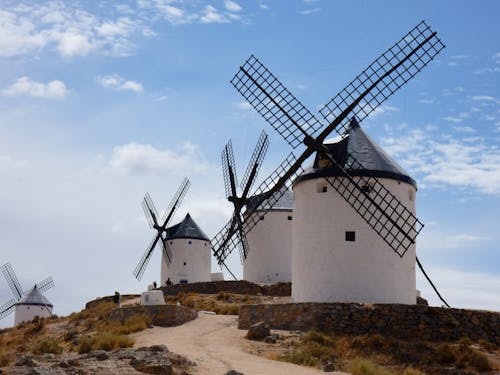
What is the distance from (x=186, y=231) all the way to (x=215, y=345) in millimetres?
20414

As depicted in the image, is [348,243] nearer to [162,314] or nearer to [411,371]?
[411,371]

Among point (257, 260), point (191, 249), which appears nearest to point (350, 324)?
point (257, 260)

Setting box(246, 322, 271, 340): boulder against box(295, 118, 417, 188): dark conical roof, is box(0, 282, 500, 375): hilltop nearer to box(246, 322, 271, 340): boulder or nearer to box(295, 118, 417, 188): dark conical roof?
box(246, 322, 271, 340): boulder

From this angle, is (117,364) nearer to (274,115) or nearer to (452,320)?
(452,320)

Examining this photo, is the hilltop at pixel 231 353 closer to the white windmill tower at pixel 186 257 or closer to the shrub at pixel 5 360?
the shrub at pixel 5 360

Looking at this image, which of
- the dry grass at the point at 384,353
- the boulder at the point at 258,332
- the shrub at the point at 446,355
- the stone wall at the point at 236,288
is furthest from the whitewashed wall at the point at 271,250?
the shrub at the point at 446,355

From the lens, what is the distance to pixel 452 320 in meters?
16.6

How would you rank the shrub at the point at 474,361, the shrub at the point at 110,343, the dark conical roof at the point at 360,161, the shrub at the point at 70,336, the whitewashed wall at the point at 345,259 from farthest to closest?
1. the shrub at the point at 70,336
2. the dark conical roof at the point at 360,161
3. the whitewashed wall at the point at 345,259
4. the shrub at the point at 474,361
5. the shrub at the point at 110,343

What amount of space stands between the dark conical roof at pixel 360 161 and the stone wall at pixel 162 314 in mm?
5314

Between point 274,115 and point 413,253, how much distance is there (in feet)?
19.1

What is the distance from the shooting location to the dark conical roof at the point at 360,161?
60.6 feet

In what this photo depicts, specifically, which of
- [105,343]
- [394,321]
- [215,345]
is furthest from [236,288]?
[105,343]

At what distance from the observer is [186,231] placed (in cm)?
3531

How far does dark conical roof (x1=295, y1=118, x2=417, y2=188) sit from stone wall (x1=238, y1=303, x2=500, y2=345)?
Answer: 383 cm
